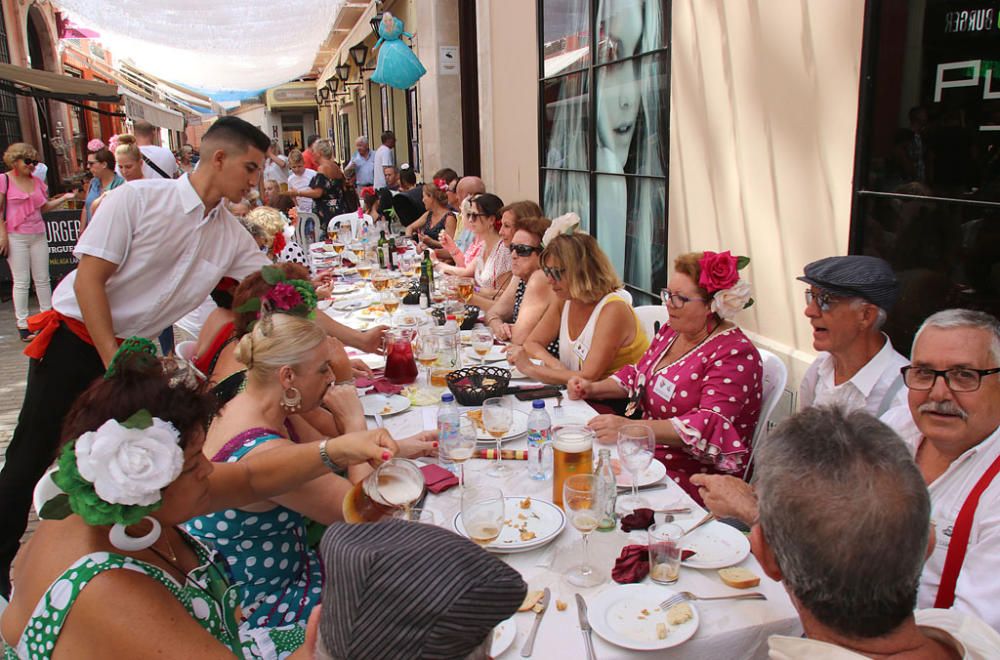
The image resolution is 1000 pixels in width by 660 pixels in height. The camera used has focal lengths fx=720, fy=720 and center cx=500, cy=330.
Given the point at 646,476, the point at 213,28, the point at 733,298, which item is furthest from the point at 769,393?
the point at 213,28

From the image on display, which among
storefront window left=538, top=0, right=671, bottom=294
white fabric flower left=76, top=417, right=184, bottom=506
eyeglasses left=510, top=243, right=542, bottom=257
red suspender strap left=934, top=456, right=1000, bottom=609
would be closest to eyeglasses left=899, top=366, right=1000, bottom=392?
red suspender strap left=934, top=456, right=1000, bottom=609

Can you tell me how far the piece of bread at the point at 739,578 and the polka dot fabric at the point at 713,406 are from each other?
991mm

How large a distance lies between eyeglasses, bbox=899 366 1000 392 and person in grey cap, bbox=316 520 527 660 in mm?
1499

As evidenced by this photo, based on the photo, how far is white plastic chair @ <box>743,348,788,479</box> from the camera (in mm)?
2941

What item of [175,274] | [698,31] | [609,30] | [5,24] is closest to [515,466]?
[175,274]

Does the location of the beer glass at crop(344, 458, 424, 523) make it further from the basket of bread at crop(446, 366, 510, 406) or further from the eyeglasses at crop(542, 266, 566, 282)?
the eyeglasses at crop(542, 266, 566, 282)

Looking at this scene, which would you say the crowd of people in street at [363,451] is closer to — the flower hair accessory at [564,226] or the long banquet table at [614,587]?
the flower hair accessory at [564,226]

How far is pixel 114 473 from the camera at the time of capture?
52.8 inches

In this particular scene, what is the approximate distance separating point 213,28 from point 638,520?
1173 cm

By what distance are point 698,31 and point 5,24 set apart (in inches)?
620

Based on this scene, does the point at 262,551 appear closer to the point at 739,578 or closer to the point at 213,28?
the point at 739,578

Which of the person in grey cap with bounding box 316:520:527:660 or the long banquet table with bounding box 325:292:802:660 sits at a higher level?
the person in grey cap with bounding box 316:520:527:660

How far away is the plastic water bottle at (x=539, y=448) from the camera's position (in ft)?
7.78

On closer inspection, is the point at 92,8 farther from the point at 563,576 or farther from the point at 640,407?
the point at 563,576
